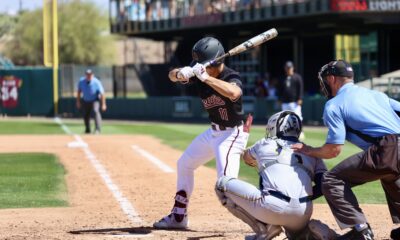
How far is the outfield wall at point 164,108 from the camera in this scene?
3366 cm

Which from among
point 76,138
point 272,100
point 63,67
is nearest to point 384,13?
point 272,100

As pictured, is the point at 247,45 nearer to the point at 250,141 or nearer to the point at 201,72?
the point at 201,72

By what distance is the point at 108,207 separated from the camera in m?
10.1

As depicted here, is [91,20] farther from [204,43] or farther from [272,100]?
[204,43]

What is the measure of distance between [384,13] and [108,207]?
942 inches

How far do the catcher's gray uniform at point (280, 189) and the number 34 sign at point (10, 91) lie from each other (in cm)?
3360

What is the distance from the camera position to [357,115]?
6.72m

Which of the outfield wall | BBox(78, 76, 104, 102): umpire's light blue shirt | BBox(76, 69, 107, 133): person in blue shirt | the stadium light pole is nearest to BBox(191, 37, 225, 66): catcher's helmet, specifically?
BBox(76, 69, 107, 133): person in blue shirt

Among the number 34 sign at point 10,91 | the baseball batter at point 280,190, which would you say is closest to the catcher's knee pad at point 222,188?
the baseball batter at point 280,190

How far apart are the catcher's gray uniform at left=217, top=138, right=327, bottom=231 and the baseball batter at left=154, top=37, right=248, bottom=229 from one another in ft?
3.01

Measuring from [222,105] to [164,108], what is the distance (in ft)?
97.6

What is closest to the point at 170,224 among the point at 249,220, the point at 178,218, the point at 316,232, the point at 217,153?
the point at 178,218

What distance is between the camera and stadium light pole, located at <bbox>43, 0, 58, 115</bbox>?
118 ft

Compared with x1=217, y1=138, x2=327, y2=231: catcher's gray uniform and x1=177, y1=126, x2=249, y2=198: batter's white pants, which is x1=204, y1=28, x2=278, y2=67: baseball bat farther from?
x1=217, y1=138, x2=327, y2=231: catcher's gray uniform
